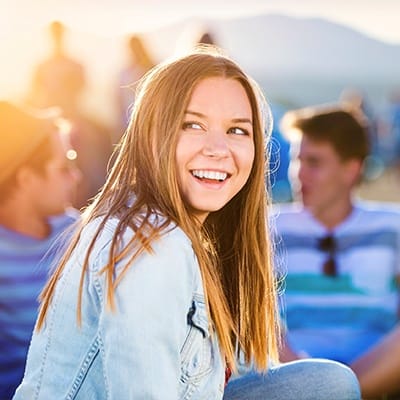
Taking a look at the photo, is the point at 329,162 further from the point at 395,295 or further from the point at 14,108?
the point at 14,108

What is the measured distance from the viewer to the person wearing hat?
3.09 m

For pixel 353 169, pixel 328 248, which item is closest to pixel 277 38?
pixel 353 169

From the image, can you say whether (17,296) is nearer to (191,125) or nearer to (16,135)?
(16,135)

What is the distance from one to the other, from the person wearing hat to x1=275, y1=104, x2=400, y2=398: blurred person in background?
2.62 feet

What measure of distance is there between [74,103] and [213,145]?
4.34 meters

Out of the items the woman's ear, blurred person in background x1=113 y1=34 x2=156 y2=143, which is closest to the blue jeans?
the woman's ear

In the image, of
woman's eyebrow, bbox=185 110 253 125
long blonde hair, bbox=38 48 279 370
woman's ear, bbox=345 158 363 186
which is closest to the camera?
long blonde hair, bbox=38 48 279 370

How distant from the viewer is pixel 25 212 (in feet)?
10.7

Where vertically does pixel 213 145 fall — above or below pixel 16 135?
above

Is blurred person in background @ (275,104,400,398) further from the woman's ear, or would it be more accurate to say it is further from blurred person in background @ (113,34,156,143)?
blurred person in background @ (113,34,156,143)

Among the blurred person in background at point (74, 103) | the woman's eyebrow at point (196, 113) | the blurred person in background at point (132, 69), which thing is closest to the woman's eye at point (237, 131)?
the woman's eyebrow at point (196, 113)

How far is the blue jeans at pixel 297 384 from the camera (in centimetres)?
234

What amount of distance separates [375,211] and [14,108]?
1.37m

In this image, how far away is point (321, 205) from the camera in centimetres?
375
